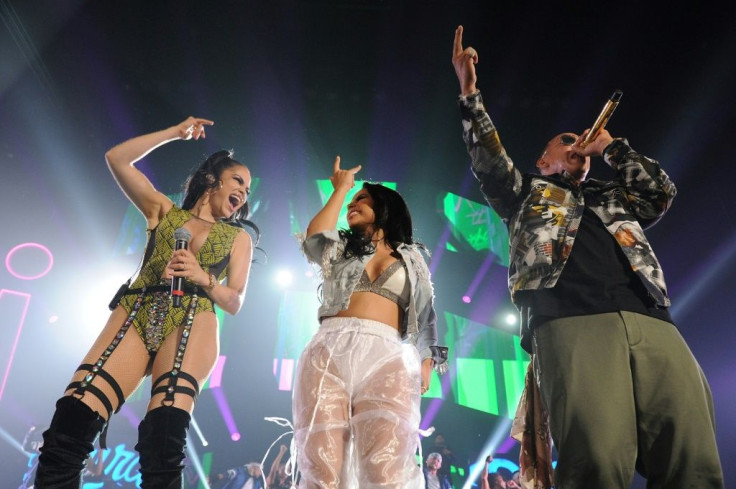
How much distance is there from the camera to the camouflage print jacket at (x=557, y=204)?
2010 mm

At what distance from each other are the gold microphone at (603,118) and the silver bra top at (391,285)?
108cm

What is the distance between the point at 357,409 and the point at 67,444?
110cm

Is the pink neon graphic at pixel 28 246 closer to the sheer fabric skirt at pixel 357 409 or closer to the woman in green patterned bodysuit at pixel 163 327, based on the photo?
the woman in green patterned bodysuit at pixel 163 327

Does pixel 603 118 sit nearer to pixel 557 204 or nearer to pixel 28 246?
pixel 557 204

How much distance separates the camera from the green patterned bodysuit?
232cm

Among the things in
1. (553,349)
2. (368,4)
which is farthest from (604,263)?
(368,4)

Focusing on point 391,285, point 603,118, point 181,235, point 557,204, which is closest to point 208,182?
point 181,235

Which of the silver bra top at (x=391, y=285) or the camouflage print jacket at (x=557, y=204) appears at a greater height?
the camouflage print jacket at (x=557, y=204)

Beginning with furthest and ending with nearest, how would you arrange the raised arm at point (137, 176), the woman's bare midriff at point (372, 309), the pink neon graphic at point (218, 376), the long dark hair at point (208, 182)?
the pink neon graphic at point (218, 376) < the long dark hair at point (208, 182) < the raised arm at point (137, 176) < the woman's bare midriff at point (372, 309)

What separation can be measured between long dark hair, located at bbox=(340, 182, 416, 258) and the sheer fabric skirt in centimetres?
41

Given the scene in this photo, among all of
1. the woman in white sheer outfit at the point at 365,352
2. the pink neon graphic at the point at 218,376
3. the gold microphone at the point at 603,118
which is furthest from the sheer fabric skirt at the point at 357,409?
the pink neon graphic at the point at 218,376

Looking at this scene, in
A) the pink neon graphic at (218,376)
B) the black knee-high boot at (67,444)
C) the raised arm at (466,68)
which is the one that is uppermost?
the raised arm at (466,68)

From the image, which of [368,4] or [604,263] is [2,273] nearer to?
[368,4]

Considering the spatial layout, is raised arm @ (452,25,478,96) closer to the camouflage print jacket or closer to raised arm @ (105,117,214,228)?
the camouflage print jacket
